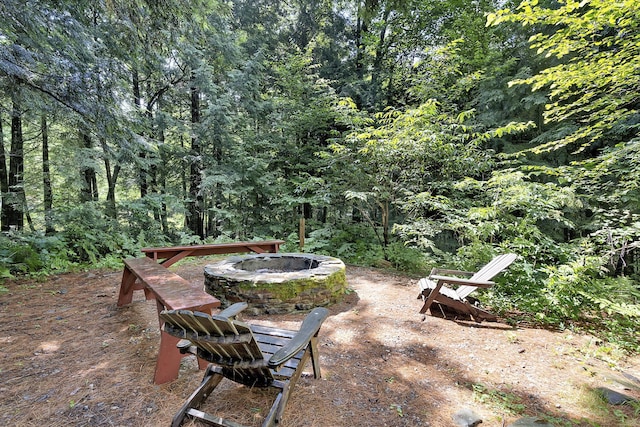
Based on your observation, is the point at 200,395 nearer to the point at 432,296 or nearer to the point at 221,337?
the point at 221,337

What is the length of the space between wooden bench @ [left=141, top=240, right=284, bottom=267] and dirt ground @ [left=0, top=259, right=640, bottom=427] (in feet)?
3.55

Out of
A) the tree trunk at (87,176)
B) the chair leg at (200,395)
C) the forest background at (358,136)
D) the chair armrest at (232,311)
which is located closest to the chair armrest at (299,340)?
the chair armrest at (232,311)

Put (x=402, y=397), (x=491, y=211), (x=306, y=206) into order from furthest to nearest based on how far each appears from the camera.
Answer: (x=306, y=206), (x=491, y=211), (x=402, y=397)

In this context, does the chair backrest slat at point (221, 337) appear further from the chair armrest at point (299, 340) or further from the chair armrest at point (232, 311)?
the chair armrest at point (232, 311)

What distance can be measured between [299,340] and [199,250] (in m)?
3.78

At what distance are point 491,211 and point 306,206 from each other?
6.95m

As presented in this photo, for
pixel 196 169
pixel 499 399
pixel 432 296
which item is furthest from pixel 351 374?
pixel 196 169

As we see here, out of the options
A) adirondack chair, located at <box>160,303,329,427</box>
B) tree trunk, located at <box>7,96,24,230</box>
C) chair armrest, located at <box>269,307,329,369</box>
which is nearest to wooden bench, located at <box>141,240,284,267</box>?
adirondack chair, located at <box>160,303,329,427</box>

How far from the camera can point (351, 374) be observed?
2.52 metres

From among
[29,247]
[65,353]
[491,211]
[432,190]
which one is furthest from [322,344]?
[29,247]

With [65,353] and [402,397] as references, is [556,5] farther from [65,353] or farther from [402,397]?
[65,353]

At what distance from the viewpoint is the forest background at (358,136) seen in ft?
12.9

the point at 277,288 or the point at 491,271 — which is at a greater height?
the point at 491,271

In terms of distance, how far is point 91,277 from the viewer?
5.50m
